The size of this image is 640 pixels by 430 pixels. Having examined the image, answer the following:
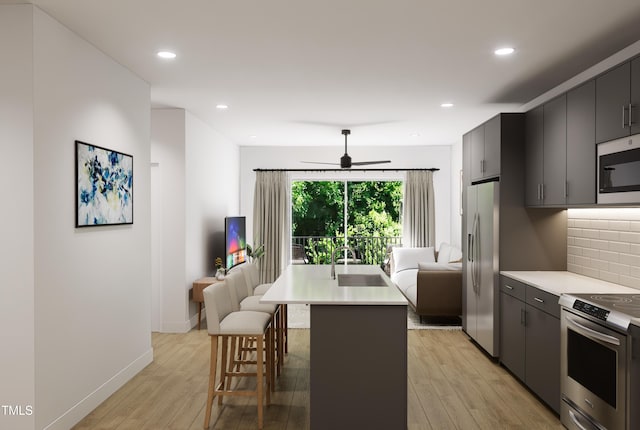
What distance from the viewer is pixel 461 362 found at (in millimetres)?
4785

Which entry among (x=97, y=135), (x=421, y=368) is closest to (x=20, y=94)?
(x=97, y=135)

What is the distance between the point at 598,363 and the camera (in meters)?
2.82

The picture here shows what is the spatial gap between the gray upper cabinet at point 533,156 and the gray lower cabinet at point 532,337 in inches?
30.6

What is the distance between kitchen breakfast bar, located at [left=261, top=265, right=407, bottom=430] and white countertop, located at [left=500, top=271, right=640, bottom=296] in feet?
4.09

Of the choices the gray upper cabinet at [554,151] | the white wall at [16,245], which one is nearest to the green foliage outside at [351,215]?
the gray upper cabinet at [554,151]

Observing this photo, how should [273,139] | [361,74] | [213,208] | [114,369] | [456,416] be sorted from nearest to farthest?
[456,416] → [114,369] → [361,74] → [213,208] → [273,139]

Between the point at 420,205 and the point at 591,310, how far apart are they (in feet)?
20.0

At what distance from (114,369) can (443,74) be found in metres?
3.70

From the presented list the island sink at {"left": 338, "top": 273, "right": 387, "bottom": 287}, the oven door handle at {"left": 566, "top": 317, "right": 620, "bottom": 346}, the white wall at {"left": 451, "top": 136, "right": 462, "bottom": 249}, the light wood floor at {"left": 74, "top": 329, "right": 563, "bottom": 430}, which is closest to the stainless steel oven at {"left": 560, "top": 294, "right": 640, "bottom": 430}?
the oven door handle at {"left": 566, "top": 317, "right": 620, "bottom": 346}

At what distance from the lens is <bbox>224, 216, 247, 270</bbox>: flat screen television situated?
6.96 meters

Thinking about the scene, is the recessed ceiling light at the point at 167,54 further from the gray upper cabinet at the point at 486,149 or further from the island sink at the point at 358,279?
the gray upper cabinet at the point at 486,149

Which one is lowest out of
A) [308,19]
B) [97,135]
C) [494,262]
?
[494,262]

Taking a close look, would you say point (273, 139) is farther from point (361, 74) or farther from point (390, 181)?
point (361, 74)

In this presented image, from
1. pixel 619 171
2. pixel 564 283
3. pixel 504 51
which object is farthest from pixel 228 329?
pixel 504 51
